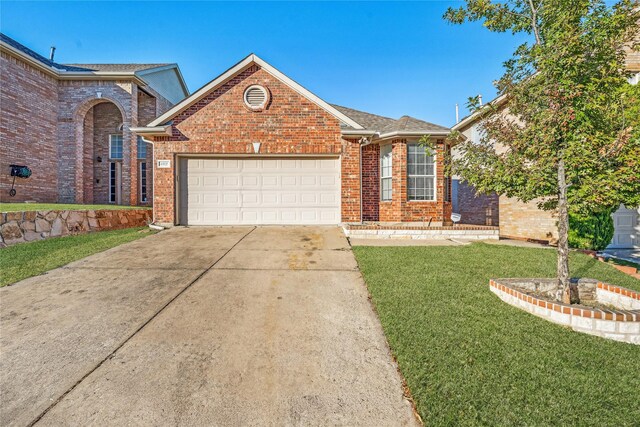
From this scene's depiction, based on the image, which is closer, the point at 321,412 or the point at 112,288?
the point at 321,412

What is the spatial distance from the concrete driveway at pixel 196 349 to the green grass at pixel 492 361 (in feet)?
0.88

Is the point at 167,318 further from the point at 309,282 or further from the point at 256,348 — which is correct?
the point at 309,282

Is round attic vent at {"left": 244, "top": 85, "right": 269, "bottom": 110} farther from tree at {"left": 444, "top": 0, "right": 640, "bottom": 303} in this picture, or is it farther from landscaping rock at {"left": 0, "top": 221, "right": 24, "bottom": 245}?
landscaping rock at {"left": 0, "top": 221, "right": 24, "bottom": 245}

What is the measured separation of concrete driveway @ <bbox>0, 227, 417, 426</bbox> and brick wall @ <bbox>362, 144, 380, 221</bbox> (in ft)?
16.3

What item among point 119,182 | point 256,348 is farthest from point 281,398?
point 119,182

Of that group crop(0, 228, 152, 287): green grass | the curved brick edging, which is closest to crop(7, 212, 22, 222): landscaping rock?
crop(0, 228, 152, 287): green grass

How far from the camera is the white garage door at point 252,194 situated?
934 cm

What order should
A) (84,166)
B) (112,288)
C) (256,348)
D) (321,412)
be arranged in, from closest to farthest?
(321,412) → (256,348) → (112,288) → (84,166)

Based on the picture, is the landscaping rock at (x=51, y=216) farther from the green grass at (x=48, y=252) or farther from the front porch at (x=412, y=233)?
the front porch at (x=412, y=233)

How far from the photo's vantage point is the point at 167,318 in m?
3.38

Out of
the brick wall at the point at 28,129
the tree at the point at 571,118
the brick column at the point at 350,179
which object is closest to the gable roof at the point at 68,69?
the brick wall at the point at 28,129

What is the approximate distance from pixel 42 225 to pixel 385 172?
34.9 feet

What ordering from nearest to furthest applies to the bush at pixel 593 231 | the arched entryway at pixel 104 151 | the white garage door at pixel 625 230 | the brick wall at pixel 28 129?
the bush at pixel 593 231, the white garage door at pixel 625 230, the brick wall at pixel 28 129, the arched entryway at pixel 104 151

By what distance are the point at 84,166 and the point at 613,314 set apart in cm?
1986
